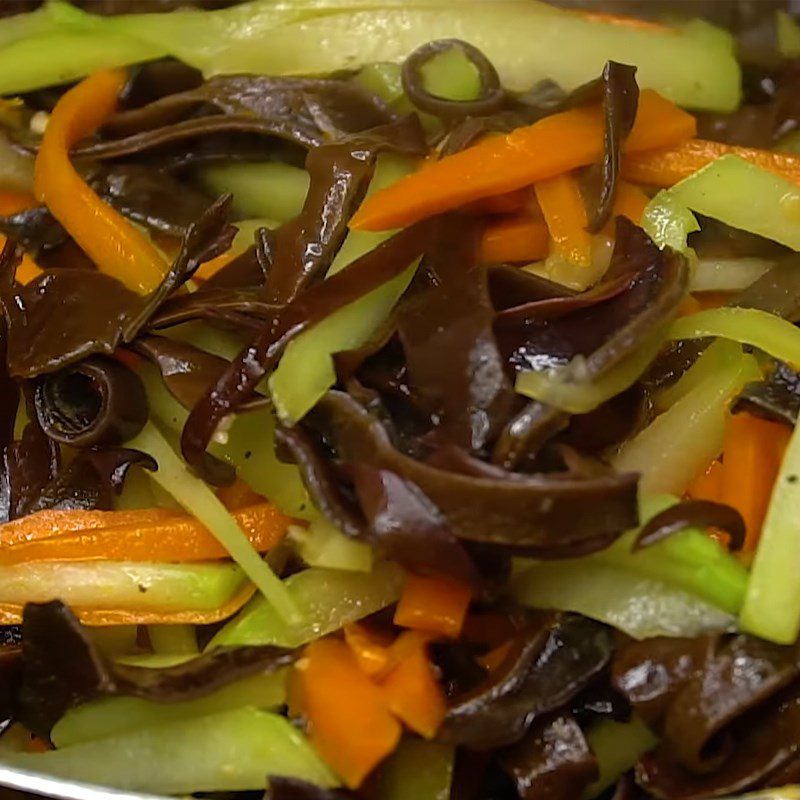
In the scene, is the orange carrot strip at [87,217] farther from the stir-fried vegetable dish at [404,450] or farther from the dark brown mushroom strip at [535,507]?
the dark brown mushroom strip at [535,507]

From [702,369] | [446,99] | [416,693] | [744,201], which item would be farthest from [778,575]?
[446,99]

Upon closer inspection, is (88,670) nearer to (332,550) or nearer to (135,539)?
(135,539)

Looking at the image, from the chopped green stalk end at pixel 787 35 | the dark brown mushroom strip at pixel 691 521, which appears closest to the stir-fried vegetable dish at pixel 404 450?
the dark brown mushroom strip at pixel 691 521

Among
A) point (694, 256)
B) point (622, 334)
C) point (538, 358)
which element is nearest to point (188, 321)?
point (538, 358)

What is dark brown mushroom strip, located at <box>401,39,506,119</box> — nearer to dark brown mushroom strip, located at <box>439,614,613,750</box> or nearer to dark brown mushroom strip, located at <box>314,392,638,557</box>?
dark brown mushroom strip, located at <box>314,392,638,557</box>

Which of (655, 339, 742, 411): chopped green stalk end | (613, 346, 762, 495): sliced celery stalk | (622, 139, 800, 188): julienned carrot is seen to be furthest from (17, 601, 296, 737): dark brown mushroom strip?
(622, 139, 800, 188): julienned carrot

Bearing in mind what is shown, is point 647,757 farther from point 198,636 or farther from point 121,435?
point 121,435

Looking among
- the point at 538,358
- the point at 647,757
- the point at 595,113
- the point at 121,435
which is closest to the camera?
the point at 647,757
